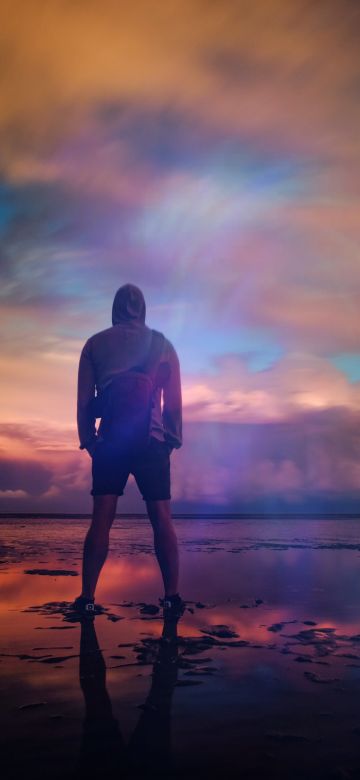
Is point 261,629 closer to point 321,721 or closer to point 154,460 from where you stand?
point 154,460

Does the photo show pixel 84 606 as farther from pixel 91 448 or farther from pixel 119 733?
pixel 119 733

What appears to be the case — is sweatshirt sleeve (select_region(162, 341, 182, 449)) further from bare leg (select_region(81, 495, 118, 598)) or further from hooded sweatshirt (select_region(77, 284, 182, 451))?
bare leg (select_region(81, 495, 118, 598))

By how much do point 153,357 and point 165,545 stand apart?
129cm

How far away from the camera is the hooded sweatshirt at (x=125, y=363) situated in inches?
182

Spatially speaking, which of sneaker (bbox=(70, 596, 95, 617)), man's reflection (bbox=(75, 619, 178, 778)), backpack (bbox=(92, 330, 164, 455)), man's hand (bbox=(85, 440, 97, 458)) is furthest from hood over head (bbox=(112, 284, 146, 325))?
man's reflection (bbox=(75, 619, 178, 778))

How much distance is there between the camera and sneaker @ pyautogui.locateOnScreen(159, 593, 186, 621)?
4.11m

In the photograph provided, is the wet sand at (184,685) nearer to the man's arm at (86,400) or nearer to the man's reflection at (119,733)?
the man's reflection at (119,733)

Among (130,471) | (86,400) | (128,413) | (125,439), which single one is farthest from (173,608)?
(86,400)

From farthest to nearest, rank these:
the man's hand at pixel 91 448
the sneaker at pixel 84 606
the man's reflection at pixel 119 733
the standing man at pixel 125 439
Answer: the man's hand at pixel 91 448
the standing man at pixel 125 439
the sneaker at pixel 84 606
the man's reflection at pixel 119 733

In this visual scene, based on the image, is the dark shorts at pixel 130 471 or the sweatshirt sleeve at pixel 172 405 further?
the sweatshirt sleeve at pixel 172 405

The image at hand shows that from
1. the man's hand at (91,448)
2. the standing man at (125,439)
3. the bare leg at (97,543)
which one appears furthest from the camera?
the man's hand at (91,448)

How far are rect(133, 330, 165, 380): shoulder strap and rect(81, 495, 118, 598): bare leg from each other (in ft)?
2.93

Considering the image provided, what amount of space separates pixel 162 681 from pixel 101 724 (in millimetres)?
557

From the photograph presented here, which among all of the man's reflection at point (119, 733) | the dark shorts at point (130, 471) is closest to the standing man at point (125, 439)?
the dark shorts at point (130, 471)
